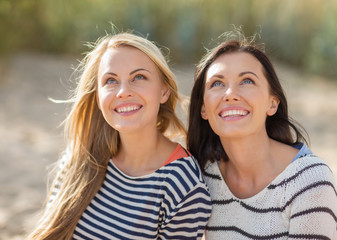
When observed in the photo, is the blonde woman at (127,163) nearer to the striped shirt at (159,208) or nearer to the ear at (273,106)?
the striped shirt at (159,208)

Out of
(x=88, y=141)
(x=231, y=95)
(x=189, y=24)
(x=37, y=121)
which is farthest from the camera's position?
Result: (x=189, y=24)

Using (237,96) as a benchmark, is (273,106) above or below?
above

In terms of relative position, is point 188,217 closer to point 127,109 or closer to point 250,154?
point 250,154

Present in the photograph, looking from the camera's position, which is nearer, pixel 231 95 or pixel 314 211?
pixel 314 211

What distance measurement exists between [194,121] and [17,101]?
5535mm

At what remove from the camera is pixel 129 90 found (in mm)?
2291

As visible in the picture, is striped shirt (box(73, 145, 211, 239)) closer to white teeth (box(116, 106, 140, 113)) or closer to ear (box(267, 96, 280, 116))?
white teeth (box(116, 106, 140, 113))

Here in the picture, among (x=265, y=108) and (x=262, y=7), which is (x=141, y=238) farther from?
(x=262, y=7)

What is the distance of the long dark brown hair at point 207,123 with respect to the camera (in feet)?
7.57

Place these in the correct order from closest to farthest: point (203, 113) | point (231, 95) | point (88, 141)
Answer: point (231, 95), point (203, 113), point (88, 141)

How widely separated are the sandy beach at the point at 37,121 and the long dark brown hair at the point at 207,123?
4.63 feet

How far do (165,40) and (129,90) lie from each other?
7.82m

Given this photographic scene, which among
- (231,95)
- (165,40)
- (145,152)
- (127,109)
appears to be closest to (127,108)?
(127,109)

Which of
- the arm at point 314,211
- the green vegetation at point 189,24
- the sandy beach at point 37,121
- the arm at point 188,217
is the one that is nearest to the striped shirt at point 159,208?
the arm at point 188,217
